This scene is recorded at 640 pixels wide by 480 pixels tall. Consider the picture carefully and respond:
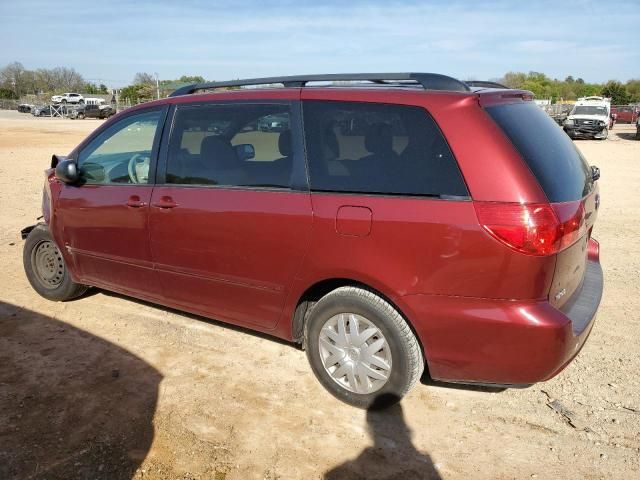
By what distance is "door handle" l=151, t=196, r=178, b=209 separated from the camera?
3.71m

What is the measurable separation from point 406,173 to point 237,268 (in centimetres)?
128

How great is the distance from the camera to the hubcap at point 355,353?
3.10m

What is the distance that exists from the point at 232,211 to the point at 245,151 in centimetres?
42

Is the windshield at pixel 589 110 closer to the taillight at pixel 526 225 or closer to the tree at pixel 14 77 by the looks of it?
the taillight at pixel 526 225

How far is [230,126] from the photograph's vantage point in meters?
3.62

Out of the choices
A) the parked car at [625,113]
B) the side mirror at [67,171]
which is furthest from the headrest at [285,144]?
the parked car at [625,113]

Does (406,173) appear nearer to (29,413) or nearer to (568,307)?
(568,307)

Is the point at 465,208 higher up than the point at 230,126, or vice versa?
the point at 230,126

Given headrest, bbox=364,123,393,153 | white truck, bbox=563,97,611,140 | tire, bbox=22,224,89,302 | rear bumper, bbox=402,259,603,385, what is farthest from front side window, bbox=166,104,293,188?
white truck, bbox=563,97,611,140

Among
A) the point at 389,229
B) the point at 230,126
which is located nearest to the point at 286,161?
the point at 230,126

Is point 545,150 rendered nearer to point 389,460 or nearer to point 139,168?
point 389,460

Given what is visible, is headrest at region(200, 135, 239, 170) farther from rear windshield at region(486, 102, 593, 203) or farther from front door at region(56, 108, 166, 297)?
rear windshield at region(486, 102, 593, 203)

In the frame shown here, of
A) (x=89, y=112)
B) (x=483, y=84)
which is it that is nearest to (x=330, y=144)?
(x=483, y=84)

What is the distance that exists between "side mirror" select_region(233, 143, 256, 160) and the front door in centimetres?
72
